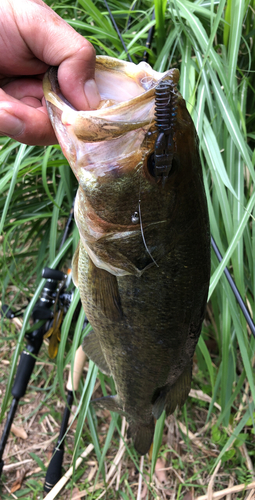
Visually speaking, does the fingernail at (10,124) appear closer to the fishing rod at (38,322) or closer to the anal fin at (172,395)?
the fishing rod at (38,322)

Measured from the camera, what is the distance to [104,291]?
0.99m

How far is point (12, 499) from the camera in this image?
1873mm

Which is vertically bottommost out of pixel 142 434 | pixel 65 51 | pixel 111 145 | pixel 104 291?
pixel 142 434

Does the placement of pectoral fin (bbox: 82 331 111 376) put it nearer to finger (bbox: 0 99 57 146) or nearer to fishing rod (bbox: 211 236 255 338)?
fishing rod (bbox: 211 236 255 338)

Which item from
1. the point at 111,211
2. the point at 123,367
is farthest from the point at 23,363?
the point at 111,211

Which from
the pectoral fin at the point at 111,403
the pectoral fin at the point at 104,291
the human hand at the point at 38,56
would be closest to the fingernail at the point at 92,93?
the human hand at the point at 38,56

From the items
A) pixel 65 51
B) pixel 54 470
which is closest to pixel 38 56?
pixel 65 51

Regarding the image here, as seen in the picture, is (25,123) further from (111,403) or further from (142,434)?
(142,434)

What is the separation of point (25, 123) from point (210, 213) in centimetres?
80

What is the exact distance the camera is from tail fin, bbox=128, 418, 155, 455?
1.29 meters

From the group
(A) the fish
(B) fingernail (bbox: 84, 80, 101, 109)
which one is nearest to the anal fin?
(A) the fish

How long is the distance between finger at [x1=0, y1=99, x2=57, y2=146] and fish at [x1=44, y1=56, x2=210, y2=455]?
11 cm

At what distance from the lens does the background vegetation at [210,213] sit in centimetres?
136

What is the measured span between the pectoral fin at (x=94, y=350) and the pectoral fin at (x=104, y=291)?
0.27 m
